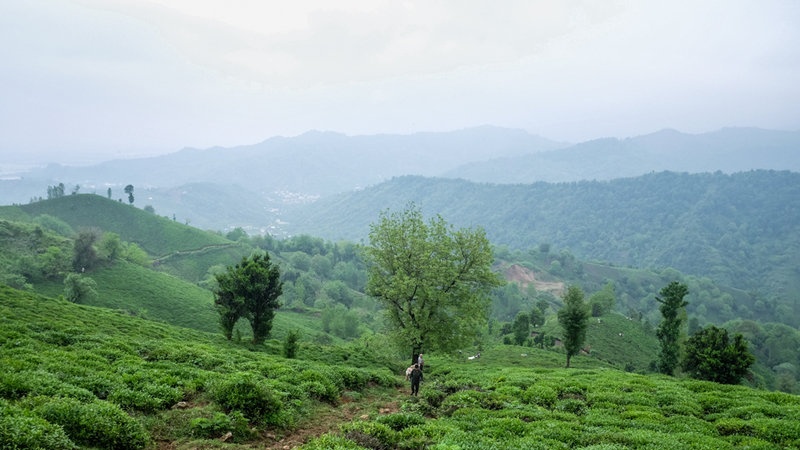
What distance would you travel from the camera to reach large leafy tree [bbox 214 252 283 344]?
1737 inches

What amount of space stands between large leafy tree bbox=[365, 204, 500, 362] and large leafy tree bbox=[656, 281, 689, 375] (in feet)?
97.6

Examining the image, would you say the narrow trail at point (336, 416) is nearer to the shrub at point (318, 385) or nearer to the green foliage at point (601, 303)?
the shrub at point (318, 385)

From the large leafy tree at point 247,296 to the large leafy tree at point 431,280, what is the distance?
12.1 metres

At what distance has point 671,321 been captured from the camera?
2224 inches

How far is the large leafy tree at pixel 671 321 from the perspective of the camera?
54875 mm

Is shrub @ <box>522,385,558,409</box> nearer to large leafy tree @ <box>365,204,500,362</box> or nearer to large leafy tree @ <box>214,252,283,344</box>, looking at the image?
large leafy tree @ <box>365,204,500,362</box>

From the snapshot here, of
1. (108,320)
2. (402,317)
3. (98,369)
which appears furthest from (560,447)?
(108,320)

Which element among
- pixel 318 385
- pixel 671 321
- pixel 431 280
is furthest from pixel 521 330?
pixel 318 385

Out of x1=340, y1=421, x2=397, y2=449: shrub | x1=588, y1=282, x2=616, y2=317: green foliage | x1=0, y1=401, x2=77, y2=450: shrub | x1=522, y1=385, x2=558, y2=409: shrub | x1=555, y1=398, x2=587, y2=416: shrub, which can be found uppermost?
x1=0, y1=401, x2=77, y2=450: shrub

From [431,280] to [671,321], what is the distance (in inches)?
1517

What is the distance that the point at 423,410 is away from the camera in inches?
843

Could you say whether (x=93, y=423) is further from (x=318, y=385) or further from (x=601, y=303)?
(x=601, y=303)

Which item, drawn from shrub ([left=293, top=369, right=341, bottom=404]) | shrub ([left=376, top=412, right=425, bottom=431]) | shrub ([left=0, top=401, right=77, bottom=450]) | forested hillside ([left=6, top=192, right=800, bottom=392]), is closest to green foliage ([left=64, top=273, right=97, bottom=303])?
forested hillside ([left=6, top=192, right=800, bottom=392])

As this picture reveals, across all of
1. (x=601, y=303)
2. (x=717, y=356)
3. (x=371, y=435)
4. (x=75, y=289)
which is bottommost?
(x=601, y=303)
